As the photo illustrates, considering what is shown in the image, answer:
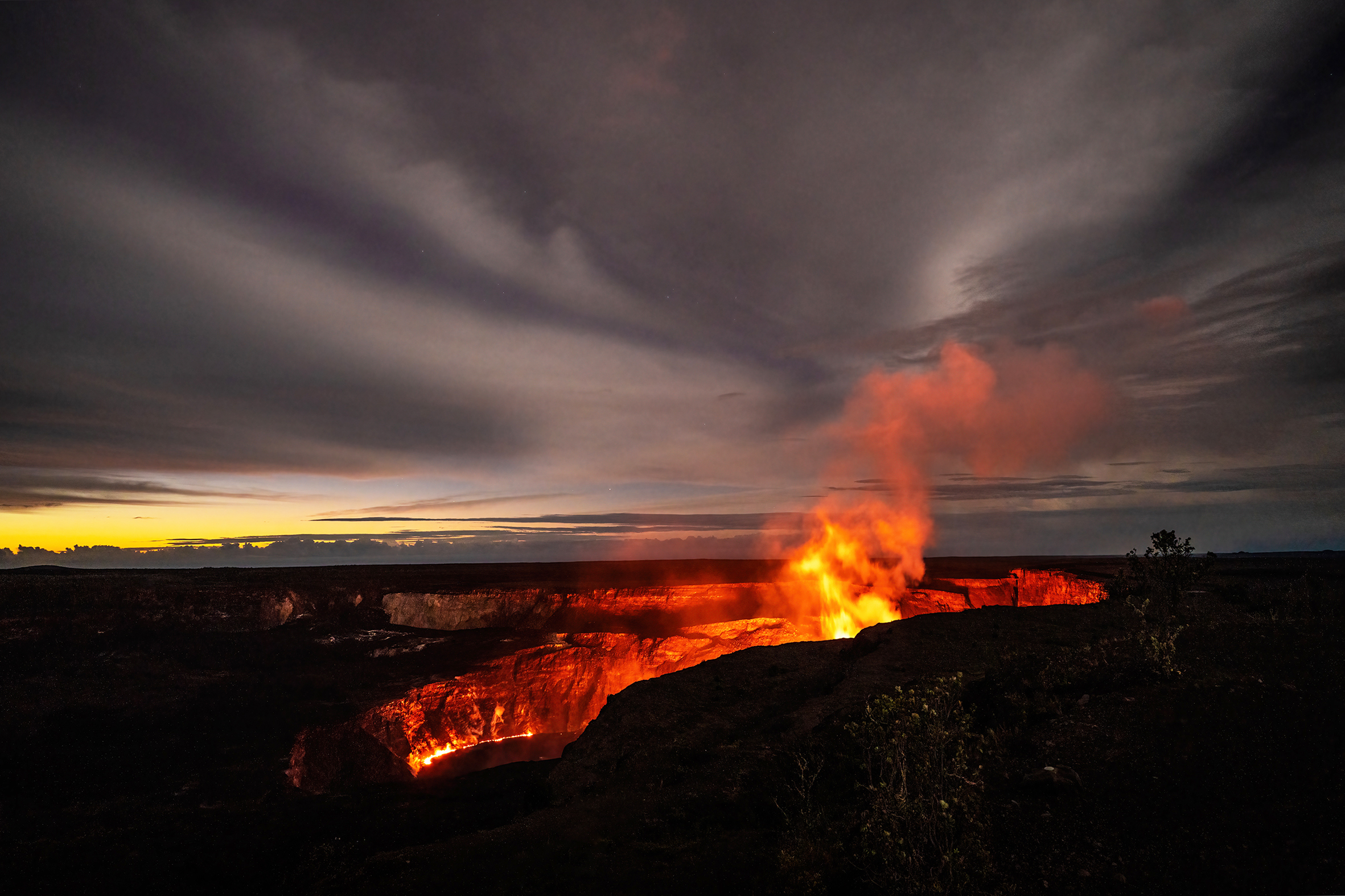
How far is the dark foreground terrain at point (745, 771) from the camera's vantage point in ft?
31.8

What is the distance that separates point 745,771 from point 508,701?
33.0 metres

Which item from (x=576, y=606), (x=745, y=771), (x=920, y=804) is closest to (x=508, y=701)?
(x=576, y=606)

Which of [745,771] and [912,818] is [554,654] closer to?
[745,771]

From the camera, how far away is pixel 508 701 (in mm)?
44969

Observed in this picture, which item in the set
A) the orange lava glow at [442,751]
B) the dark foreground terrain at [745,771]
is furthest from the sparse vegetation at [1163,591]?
the orange lava glow at [442,751]


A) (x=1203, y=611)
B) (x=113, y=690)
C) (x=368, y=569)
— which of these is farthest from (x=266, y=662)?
(x=1203, y=611)

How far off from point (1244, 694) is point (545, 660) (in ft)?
145

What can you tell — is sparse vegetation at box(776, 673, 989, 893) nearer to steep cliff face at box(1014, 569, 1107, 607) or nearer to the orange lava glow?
the orange lava glow

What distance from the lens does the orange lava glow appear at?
125 feet

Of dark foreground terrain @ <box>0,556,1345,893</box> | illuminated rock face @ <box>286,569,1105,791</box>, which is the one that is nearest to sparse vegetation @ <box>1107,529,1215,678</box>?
dark foreground terrain @ <box>0,556,1345,893</box>

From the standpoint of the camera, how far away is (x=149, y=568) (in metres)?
89.2

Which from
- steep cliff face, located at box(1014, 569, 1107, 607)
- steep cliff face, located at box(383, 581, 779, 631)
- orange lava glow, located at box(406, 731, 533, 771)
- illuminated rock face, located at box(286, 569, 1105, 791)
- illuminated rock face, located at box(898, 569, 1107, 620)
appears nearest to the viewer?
illuminated rock face, located at box(286, 569, 1105, 791)

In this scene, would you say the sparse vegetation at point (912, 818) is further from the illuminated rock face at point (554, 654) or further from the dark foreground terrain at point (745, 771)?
the illuminated rock face at point (554, 654)

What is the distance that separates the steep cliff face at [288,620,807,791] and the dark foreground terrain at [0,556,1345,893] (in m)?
1.59
